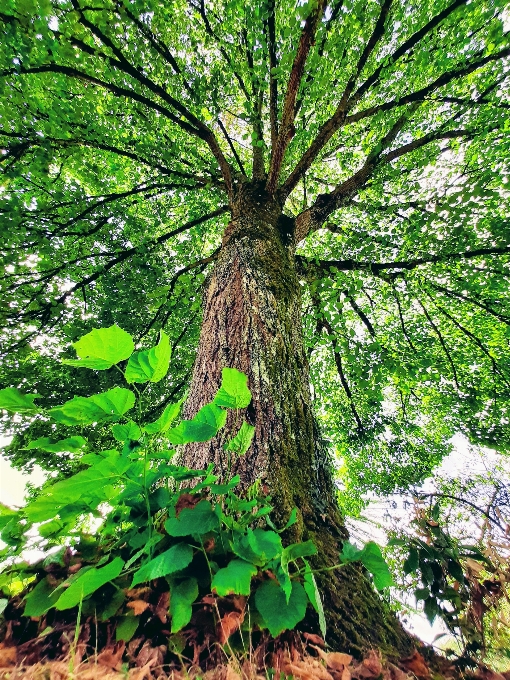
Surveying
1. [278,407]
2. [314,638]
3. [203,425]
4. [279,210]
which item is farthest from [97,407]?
[279,210]

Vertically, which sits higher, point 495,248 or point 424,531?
point 495,248

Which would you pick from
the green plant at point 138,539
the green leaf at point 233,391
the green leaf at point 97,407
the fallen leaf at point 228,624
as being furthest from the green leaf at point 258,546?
the green leaf at point 97,407

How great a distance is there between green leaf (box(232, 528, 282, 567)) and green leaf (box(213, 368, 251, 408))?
0.33 meters

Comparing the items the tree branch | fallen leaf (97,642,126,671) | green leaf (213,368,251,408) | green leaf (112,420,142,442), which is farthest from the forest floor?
the tree branch

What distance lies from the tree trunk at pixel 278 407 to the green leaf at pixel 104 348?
85 cm

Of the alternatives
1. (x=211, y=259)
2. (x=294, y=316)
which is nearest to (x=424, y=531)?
(x=294, y=316)

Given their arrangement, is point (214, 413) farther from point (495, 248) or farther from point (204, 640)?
point (495, 248)

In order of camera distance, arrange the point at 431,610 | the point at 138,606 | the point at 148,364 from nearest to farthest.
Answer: the point at 138,606
the point at 148,364
the point at 431,610

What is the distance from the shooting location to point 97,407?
845 millimetres

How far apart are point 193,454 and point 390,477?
6.86 metres

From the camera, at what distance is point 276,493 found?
137 centimetres

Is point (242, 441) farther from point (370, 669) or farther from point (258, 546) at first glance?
point (370, 669)

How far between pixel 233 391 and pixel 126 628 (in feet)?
2.01

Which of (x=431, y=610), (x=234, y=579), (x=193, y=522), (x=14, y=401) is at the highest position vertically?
(x=14, y=401)
